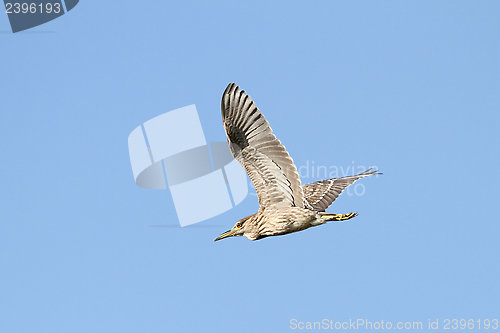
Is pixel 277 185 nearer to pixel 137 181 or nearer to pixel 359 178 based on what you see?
pixel 359 178

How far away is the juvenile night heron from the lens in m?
8.67

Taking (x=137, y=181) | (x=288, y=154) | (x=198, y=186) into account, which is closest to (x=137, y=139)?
(x=137, y=181)

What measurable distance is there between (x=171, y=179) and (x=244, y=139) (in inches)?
252

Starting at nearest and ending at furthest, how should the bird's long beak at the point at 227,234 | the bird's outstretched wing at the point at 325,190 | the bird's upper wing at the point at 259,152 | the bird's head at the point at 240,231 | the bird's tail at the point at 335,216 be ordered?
the bird's upper wing at the point at 259,152 → the bird's tail at the point at 335,216 → the bird's head at the point at 240,231 → the bird's long beak at the point at 227,234 → the bird's outstretched wing at the point at 325,190

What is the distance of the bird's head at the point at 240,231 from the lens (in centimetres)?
976

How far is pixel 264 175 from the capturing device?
9227 mm

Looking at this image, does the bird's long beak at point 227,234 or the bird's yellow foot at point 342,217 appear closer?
the bird's yellow foot at point 342,217

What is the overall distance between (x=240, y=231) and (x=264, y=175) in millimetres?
1471

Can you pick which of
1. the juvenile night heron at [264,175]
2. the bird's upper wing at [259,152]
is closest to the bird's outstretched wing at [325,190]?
the juvenile night heron at [264,175]

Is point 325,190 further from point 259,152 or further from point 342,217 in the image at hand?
point 259,152

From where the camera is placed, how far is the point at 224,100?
8.70 meters

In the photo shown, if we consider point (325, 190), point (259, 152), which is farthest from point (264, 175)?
point (325, 190)

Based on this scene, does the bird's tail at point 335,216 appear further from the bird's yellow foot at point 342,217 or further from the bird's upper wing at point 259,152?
the bird's upper wing at point 259,152

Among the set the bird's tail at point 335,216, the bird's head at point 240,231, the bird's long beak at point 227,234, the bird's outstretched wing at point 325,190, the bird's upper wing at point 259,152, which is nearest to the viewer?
the bird's upper wing at point 259,152
